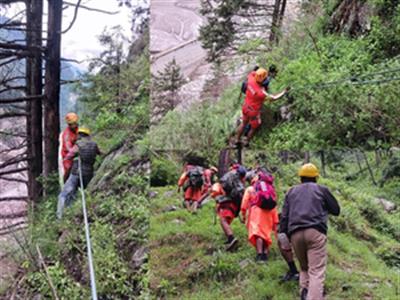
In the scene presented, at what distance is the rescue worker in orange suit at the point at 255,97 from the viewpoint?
461cm

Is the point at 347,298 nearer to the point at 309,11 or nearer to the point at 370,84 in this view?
the point at 370,84

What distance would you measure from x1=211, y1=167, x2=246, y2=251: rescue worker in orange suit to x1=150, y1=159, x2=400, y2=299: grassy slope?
0.06 m

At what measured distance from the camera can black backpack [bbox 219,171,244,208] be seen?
471 centimetres

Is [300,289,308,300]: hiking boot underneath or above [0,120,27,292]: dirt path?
above

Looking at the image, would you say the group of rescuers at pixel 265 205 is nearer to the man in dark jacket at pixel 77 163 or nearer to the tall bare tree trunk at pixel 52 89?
the man in dark jacket at pixel 77 163

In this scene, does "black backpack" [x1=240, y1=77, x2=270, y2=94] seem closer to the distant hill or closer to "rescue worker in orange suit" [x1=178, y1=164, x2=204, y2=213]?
"rescue worker in orange suit" [x1=178, y1=164, x2=204, y2=213]

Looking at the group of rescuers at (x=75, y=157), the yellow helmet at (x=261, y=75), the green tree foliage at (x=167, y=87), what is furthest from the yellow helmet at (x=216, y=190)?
the group of rescuers at (x=75, y=157)

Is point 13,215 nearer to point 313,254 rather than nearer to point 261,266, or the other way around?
point 261,266

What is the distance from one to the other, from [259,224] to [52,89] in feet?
11.1

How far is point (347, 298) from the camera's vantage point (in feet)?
12.9

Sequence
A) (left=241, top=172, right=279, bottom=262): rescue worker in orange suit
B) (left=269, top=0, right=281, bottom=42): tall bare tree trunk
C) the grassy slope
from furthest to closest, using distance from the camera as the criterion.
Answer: (left=269, top=0, right=281, bottom=42): tall bare tree trunk, (left=241, top=172, right=279, bottom=262): rescue worker in orange suit, the grassy slope

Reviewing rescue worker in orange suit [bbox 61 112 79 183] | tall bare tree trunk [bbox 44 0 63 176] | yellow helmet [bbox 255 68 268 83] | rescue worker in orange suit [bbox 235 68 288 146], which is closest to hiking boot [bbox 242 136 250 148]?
rescue worker in orange suit [bbox 235 68 288 146]

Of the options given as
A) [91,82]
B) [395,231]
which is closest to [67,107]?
[91,82]

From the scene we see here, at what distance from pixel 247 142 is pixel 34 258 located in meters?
2.24
